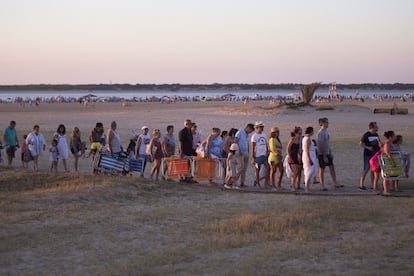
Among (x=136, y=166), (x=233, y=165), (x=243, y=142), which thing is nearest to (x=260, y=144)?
(x=243, y=142)

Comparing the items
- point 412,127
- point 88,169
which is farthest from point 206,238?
point 412,127

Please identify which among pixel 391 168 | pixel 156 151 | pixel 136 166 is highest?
pixel 156 151

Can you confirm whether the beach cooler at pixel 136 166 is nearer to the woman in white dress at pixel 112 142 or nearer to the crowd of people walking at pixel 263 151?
the crowd of people walking at pixel 263 151

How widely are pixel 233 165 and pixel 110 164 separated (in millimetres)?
2566

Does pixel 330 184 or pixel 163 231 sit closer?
pixel 163 231

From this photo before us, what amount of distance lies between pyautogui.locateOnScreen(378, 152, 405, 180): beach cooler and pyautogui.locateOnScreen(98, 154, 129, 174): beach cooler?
5.26m

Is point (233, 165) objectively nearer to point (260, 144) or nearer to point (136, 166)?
point (260, 144)

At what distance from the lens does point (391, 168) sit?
1157 cm

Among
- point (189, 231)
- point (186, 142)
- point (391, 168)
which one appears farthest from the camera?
point (186, 142)

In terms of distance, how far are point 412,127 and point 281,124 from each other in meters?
6.88

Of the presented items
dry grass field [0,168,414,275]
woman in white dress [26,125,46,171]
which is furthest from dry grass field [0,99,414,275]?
woman in white dress [26,125,46,171]

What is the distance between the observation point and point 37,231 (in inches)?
335

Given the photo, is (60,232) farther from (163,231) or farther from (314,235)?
(314,235)

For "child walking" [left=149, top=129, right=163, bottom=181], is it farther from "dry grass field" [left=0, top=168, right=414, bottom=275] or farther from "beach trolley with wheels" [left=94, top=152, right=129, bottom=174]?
"dry grass field" [left=0, top=168, right=414, bottom=275]
